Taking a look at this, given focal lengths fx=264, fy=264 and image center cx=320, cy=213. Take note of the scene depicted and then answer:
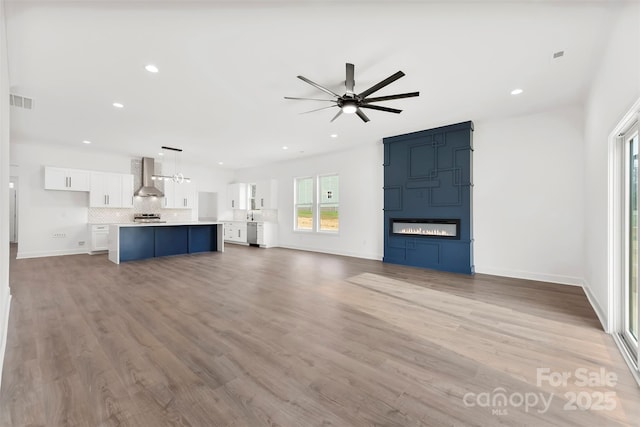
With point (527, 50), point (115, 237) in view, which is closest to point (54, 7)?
point (527, 50)

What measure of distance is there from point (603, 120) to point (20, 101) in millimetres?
7649

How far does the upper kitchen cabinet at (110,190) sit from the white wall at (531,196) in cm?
920

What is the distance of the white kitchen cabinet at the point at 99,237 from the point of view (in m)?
7.18

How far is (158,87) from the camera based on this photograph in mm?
3594

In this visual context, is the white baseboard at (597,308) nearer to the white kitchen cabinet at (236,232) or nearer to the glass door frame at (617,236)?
the glass door frame at (617,236)

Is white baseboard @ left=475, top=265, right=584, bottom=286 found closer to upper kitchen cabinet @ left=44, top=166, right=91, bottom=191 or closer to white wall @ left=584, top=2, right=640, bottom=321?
white wall @ left=584, top=2, right=640, bottom=321

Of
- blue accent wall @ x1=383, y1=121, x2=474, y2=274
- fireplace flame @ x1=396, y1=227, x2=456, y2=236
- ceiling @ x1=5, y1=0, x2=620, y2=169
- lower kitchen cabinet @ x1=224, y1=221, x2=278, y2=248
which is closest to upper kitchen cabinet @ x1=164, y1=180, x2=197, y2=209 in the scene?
lower kitchen cabinet @ x1=224, y1=221, x2=278, y2=248

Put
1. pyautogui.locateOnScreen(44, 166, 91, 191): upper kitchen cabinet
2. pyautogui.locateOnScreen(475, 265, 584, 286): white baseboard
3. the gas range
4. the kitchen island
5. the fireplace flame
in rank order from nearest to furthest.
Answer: pyautogui.locateOnScreen(475, 265, 584, 286): white baseboard → the fireplace flame → the kitchen island → pyautogui.locateOnScreen(44, 166, 91, 191): upper kitchen cabinet → the gas range

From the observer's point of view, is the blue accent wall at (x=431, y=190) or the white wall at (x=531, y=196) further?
the blue accent wall at (x=431, y=190)

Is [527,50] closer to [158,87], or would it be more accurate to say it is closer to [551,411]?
[551,411]

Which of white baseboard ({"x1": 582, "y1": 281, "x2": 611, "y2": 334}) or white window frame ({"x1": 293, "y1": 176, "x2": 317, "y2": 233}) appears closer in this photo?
white baseboard ({"x1": 582, "y1": 281, "x2": 611, "y2": 334})

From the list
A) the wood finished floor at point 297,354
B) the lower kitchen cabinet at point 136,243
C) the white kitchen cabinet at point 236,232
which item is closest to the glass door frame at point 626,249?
the wood finished floor at point 297,354

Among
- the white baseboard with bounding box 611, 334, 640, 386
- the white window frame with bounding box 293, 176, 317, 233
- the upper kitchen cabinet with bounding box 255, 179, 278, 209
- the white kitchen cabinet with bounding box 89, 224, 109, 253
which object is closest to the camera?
the white baseboard with bounding box 611, 334, 640, 386

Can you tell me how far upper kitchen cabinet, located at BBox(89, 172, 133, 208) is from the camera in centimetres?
734
